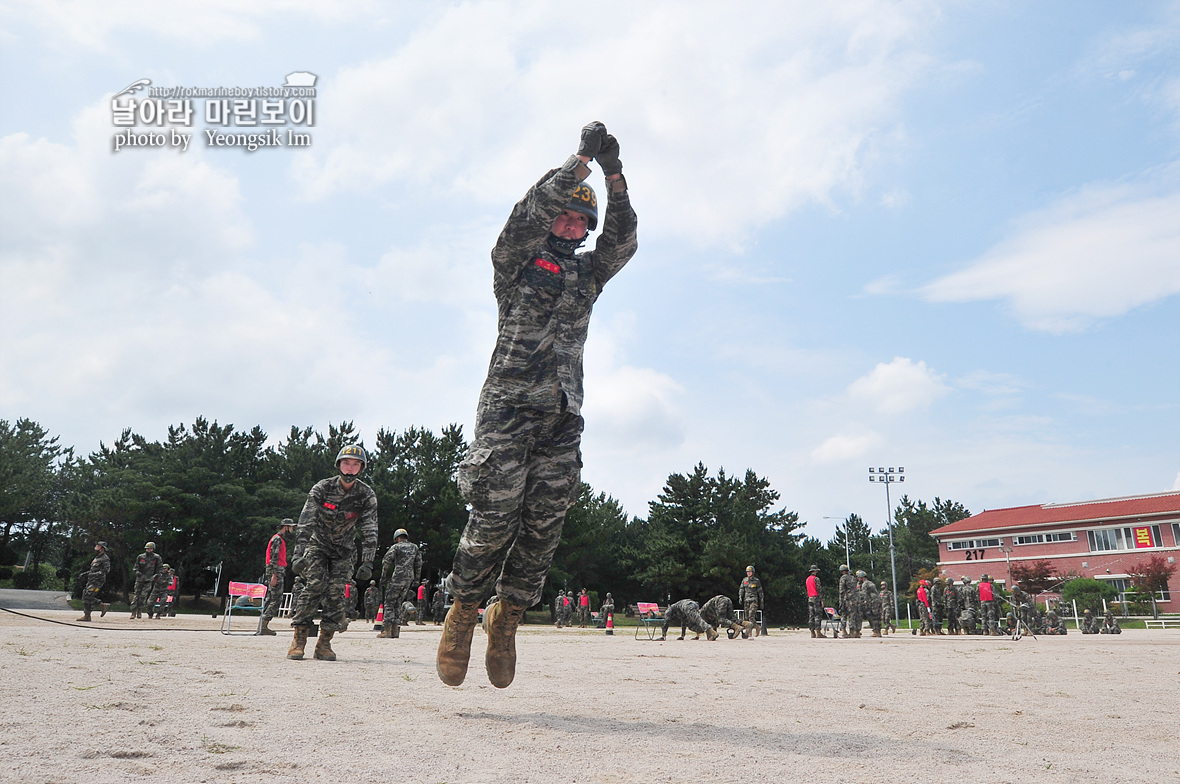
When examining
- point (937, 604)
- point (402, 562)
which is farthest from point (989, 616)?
point (402, 562)

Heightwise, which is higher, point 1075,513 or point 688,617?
point 1075,513

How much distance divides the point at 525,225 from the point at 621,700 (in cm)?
286

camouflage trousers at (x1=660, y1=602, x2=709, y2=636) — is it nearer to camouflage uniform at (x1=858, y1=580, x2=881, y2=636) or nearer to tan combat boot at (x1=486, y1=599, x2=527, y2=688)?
camouflage uniform at (x1=858, y1=580, x2=881, y2=636)

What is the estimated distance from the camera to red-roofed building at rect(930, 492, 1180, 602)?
178 ft

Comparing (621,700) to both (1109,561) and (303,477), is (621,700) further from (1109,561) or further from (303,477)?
(1109,561)

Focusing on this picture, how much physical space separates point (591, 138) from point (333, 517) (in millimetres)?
6039

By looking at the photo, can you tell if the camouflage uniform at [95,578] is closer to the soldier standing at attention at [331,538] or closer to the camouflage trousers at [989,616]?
the soldier standing at attention at [331,538]

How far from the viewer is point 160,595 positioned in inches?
953

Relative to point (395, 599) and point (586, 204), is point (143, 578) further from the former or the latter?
point (586, 204)

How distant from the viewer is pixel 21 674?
166 inches

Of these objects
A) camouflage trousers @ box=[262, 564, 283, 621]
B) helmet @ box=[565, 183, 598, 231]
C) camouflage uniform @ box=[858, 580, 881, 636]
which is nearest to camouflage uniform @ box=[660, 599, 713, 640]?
camouflage uniform @ box=[858, 580, 881, 636]

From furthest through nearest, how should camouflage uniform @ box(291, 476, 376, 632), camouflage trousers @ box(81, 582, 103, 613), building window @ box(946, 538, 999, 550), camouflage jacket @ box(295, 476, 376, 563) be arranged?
building window @ box(946, 538, 999, 550) < camouflage trousers @ box(81, 582, 103, 613) < camouflage jacket @ box(295, 476, 376, 563) < camouflage uniform @ box(291, 476, 376, 632)

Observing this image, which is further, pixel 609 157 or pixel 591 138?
pixel 609 157

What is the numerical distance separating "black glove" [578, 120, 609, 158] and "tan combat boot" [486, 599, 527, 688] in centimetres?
254
